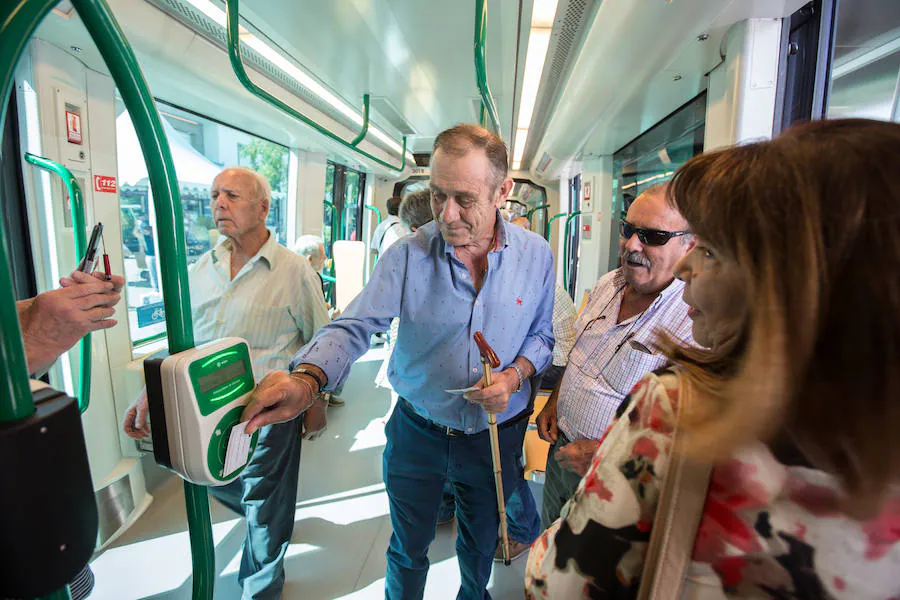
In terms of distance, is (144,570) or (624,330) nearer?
(624,330)

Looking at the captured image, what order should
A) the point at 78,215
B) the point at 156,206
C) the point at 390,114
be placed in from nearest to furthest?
the point at 156,206
the point at 78,215
the point at 390,114

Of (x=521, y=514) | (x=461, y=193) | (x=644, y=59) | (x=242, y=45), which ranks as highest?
(x=242, y=45)

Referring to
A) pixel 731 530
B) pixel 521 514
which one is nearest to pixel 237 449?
pixel 731 530

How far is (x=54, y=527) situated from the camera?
44cm

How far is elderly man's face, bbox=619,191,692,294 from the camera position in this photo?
5.02ft

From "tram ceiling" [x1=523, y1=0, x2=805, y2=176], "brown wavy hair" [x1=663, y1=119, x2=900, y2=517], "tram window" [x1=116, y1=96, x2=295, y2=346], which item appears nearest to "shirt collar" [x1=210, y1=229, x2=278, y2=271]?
"tram window" [x1=116, y1=96, x2=295, y2=346]

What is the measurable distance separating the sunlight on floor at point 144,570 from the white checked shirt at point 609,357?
215 centimetres

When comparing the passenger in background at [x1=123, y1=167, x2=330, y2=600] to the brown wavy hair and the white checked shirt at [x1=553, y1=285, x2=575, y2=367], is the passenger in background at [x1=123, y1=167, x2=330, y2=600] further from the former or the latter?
the brown wavy hair

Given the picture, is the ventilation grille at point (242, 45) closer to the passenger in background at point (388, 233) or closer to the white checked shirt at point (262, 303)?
the white checked shirt at point (262, 303)

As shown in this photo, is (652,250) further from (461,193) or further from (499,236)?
(461,193)

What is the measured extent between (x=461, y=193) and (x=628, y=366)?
2.68 ft

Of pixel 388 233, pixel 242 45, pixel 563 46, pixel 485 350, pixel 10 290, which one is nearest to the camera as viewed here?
pixel 10 290

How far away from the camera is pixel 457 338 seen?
5.21 feet

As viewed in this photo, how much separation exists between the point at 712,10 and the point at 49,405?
1.95 metres
